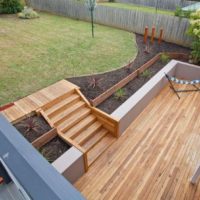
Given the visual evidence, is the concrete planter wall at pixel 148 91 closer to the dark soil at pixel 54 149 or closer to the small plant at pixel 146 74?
the small plant at pixel 146 74

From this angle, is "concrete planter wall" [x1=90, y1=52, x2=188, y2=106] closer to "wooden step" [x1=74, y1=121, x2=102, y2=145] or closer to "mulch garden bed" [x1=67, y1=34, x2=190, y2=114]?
"mulch garden bed" [x1=67, y1=34, x2=190, y2=114]

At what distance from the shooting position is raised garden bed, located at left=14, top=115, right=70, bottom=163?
4.12m

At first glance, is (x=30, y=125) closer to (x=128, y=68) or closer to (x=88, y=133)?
(x=88, y=133)

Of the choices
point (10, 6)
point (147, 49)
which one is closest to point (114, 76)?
point (147, 49)

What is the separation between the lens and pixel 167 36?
8977 mm

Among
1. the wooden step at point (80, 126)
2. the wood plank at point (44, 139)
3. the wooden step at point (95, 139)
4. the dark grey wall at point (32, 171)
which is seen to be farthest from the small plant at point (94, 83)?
the dark grey wall at point (32, 171)

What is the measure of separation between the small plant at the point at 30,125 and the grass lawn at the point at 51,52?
3.72ft

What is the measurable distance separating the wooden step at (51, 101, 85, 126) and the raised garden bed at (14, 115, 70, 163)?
29cm

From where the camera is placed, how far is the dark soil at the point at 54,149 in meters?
4.06

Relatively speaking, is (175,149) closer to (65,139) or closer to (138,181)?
(138,181)

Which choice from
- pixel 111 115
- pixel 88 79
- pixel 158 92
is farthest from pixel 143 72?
pixel 111 115

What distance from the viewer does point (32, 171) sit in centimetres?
146

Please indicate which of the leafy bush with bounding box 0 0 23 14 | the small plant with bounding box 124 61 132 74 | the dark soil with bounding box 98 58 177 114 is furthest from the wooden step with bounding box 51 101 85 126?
the leafy bush with bounding box 0 0 23 14

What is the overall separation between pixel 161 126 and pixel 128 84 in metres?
1.75
